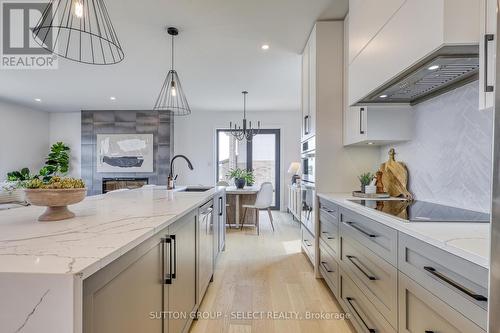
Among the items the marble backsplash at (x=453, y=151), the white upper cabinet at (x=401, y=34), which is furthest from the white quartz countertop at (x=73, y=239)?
the marble backsplash at (x=453, y=151)

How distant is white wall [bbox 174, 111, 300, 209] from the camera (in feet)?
23.6

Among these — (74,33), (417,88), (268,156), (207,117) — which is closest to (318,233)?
(417,88)

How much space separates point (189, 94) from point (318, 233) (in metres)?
4.01

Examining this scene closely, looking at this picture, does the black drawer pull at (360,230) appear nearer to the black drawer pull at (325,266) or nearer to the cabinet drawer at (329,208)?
the cabinet drawer at (329,208)

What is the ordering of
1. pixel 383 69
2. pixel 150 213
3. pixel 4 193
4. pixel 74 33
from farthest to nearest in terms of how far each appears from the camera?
1. pixel 74 33
2. pixel 4 193
3. pixel 383 69
4. pixel 150 213

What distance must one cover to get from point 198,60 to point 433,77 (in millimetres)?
2965

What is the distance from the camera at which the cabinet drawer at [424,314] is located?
0.90m

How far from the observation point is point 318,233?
2.78 meters

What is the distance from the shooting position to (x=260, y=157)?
23.8 feet

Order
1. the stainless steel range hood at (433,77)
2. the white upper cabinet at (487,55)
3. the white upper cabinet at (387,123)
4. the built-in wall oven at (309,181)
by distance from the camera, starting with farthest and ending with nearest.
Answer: the built-in wall oven at (309,181)
the white upper cabinet at (387,123)
the stainless steel range hood at (433,77)
the white upper cabinet at (487,55)

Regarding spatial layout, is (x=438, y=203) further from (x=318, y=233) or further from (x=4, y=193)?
(x=4, y=193)

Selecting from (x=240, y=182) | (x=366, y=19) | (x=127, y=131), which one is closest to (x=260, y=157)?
(x=240, y=182)

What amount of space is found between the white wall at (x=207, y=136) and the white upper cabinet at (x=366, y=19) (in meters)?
4.97
